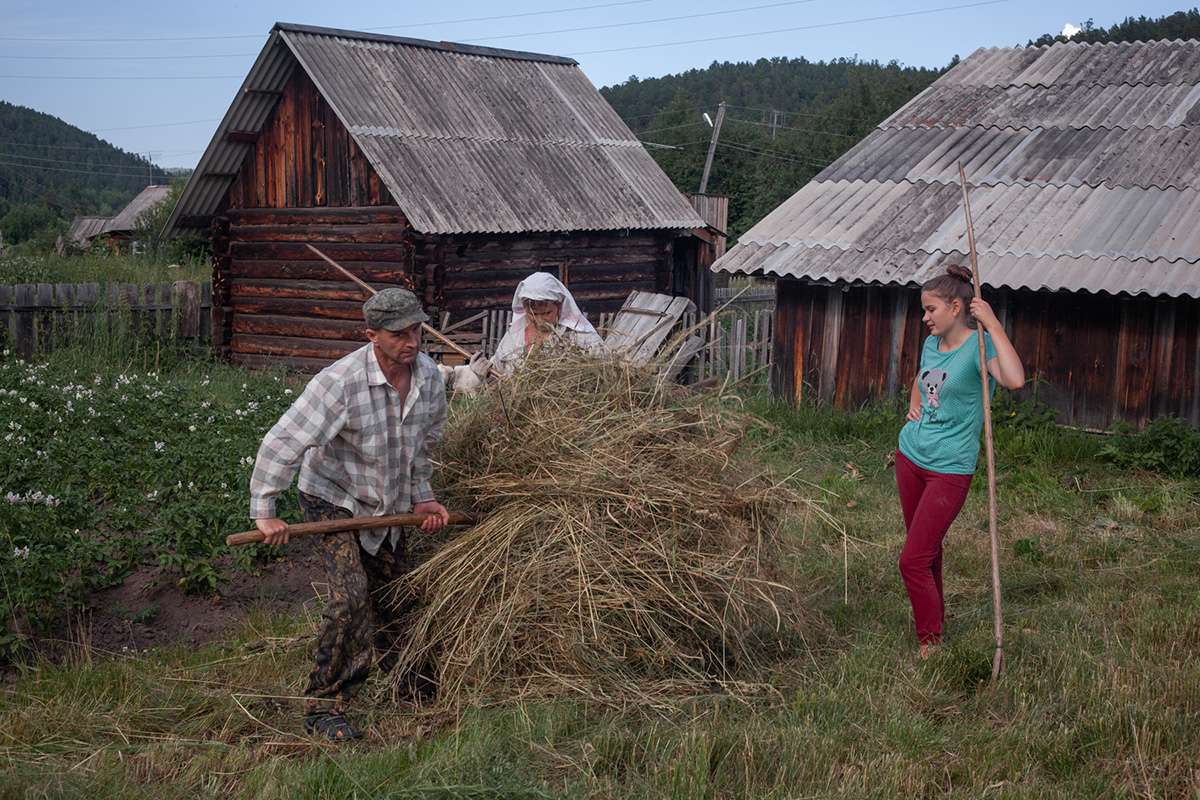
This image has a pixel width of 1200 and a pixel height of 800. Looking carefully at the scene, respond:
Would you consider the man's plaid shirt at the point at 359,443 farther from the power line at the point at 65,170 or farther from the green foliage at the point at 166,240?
the power line at the point at 65,170

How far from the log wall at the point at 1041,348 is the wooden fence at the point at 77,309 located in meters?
8.35

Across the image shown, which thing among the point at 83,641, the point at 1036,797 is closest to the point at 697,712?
the point at 1036,797

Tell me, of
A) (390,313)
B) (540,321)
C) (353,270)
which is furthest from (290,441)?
(353,270)

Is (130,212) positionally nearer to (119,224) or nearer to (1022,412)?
(119,224)

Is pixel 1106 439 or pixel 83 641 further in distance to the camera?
pixel 1106 439

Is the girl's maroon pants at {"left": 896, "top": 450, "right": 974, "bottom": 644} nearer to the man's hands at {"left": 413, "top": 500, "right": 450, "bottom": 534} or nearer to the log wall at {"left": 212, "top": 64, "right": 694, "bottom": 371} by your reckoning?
the man's hands at {"left": 413, "top": 500, "right": 450, "bottom": 534}

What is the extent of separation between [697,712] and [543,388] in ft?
4.82

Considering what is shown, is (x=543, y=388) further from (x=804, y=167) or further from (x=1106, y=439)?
(x=804, y=167)

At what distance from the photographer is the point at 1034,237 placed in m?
9.00

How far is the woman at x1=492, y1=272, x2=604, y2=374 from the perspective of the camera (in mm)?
4746

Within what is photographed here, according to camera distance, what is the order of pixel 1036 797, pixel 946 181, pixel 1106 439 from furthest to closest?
pixel 946 181, pixel 1106 439, pixel 1036 797

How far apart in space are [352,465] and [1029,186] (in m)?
8.26

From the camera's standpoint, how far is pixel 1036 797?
3.09 m

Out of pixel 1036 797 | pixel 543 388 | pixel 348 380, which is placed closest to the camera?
pixel 1036 797
